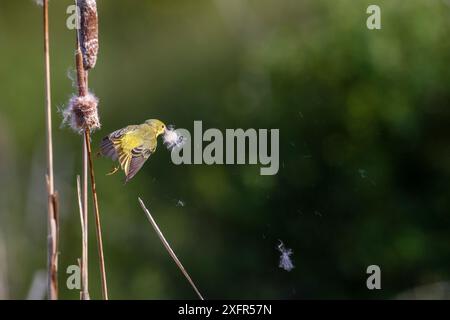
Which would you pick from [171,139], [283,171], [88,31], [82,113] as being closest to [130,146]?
[171,139]

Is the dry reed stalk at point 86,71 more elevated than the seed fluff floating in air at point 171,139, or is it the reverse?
the dry reed stalk at point 86,71

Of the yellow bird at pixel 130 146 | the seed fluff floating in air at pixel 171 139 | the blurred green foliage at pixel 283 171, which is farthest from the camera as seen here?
the blurred green foliage at pixel 283 171

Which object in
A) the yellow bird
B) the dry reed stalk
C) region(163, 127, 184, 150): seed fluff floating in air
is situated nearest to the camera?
the dry reed stalk

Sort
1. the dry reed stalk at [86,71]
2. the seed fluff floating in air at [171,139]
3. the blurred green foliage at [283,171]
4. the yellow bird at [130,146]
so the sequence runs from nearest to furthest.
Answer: the dry reed stalk at [86,71] → the yellow bird at [130,146] → the seed fluff floating in air at [171,139] → the blurred green foliage at [283,171]

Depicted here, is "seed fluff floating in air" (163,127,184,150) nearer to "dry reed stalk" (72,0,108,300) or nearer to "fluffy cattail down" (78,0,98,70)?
"dry reed stalk" (72,0,108,300)

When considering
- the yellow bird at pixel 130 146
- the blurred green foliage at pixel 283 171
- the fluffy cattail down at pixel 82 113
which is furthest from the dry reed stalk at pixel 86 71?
the blurred green foliage at pixel 283 171

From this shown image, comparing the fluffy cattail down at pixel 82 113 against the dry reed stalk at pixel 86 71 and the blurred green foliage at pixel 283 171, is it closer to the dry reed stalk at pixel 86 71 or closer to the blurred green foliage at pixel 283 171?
the dry reed stalk at pixel 86 71

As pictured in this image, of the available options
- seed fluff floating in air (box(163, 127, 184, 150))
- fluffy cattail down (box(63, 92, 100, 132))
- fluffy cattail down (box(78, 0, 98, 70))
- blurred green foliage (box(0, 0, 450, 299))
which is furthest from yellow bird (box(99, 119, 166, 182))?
blurred green foliage (box(0, 0, 450, 299))

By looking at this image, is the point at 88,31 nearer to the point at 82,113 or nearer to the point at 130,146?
the point at 82,113
